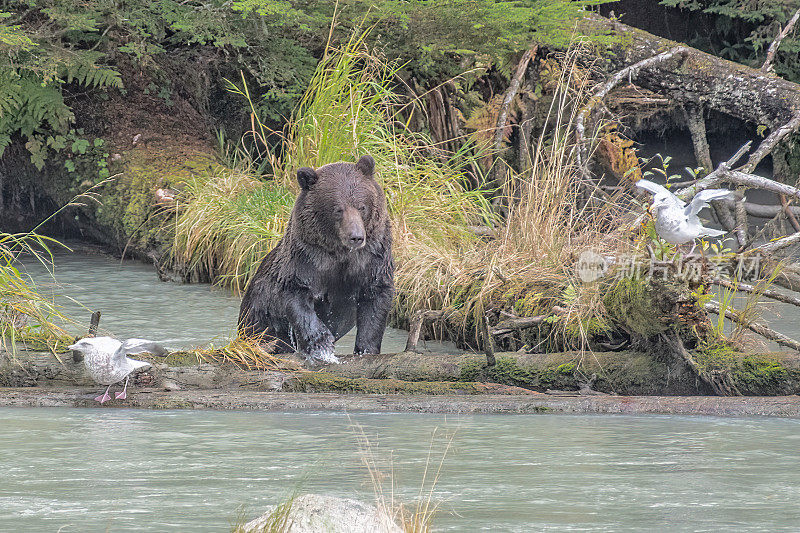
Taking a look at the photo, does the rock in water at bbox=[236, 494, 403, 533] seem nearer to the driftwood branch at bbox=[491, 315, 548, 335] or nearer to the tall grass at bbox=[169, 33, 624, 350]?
the tall grass at bbox=[169, 33, 624, 350]

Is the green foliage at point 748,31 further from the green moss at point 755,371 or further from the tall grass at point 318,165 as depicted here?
the green moss at point 755,371

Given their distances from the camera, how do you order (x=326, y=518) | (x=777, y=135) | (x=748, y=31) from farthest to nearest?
(x=748, y=31)
(x=777, y=135)
(x=326, y=518)

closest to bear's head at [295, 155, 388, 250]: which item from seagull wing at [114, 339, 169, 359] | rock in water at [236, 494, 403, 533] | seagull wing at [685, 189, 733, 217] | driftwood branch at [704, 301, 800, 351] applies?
seagull wing at [114, 339, 169, 359]

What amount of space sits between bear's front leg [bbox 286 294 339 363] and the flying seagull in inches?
39.5

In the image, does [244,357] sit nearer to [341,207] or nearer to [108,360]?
[108,360]

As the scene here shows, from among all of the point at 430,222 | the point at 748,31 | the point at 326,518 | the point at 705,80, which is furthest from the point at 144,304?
the point at 748,31

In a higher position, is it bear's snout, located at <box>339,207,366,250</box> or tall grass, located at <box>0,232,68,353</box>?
bear's snout, located at <box>339,207,366,250</box>

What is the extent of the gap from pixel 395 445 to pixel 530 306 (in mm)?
2454

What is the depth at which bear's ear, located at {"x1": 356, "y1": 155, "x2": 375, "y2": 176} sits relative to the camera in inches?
247

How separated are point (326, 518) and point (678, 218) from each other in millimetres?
2550

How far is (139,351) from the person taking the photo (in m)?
5.46

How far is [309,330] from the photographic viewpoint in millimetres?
6121

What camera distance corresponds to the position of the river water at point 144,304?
25.4 feet

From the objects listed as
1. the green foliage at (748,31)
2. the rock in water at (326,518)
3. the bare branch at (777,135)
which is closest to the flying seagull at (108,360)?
the rock in water at (326,518)
